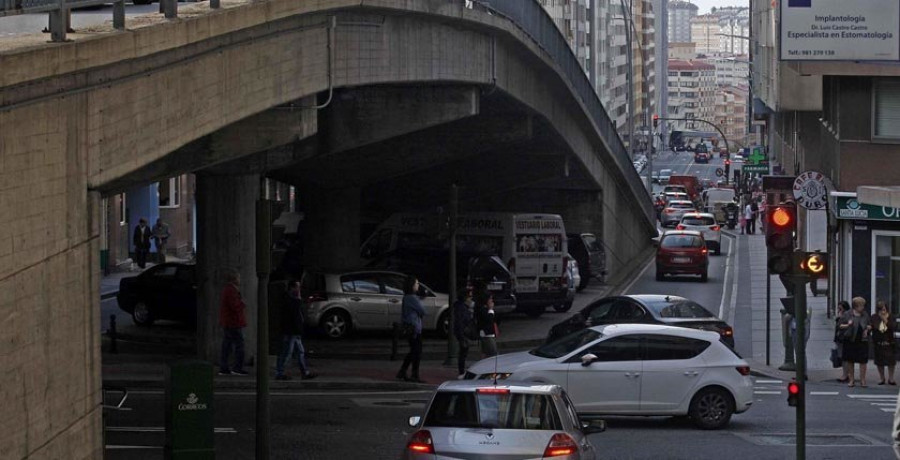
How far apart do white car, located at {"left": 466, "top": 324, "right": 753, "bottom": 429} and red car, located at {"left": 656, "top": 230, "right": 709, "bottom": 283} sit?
2959 centimetres

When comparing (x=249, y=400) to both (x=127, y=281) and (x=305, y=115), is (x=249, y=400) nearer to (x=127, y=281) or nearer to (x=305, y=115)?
(x=305, y=115)

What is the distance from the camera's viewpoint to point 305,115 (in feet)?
68.3

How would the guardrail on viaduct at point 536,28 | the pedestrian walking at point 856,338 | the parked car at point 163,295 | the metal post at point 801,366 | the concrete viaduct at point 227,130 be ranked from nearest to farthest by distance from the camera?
1. the concrete viaduct at point 227,130
2. the guardrail on viaduct at point 536,28
3. the metal post at point 801,366
4. the pedestrian walking at point 856,338
5. the parked car at point 163,295

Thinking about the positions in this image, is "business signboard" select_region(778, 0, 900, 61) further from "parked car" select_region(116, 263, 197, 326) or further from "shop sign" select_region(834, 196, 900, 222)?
"parked car" select_region(116, 263, 197, 326)

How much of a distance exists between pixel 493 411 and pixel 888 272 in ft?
67.7

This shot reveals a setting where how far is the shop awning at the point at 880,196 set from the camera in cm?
2667

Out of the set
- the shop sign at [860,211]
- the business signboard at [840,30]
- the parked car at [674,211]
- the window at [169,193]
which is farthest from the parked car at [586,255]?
the parked car at [674,211]

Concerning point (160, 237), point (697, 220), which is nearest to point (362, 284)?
point (160, 237)

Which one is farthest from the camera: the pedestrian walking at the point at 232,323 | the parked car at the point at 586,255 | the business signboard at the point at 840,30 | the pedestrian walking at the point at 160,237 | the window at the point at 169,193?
the window at the point at 169,193

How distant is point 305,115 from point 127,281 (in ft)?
42.5

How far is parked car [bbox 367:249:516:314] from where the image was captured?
3319 cm

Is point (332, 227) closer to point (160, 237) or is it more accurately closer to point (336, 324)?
point (336, 324)

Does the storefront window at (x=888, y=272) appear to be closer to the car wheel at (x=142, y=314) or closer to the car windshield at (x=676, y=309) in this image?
the car windshield at (x=676, y=309)

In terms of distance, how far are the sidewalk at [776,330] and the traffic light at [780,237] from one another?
8.08 m
